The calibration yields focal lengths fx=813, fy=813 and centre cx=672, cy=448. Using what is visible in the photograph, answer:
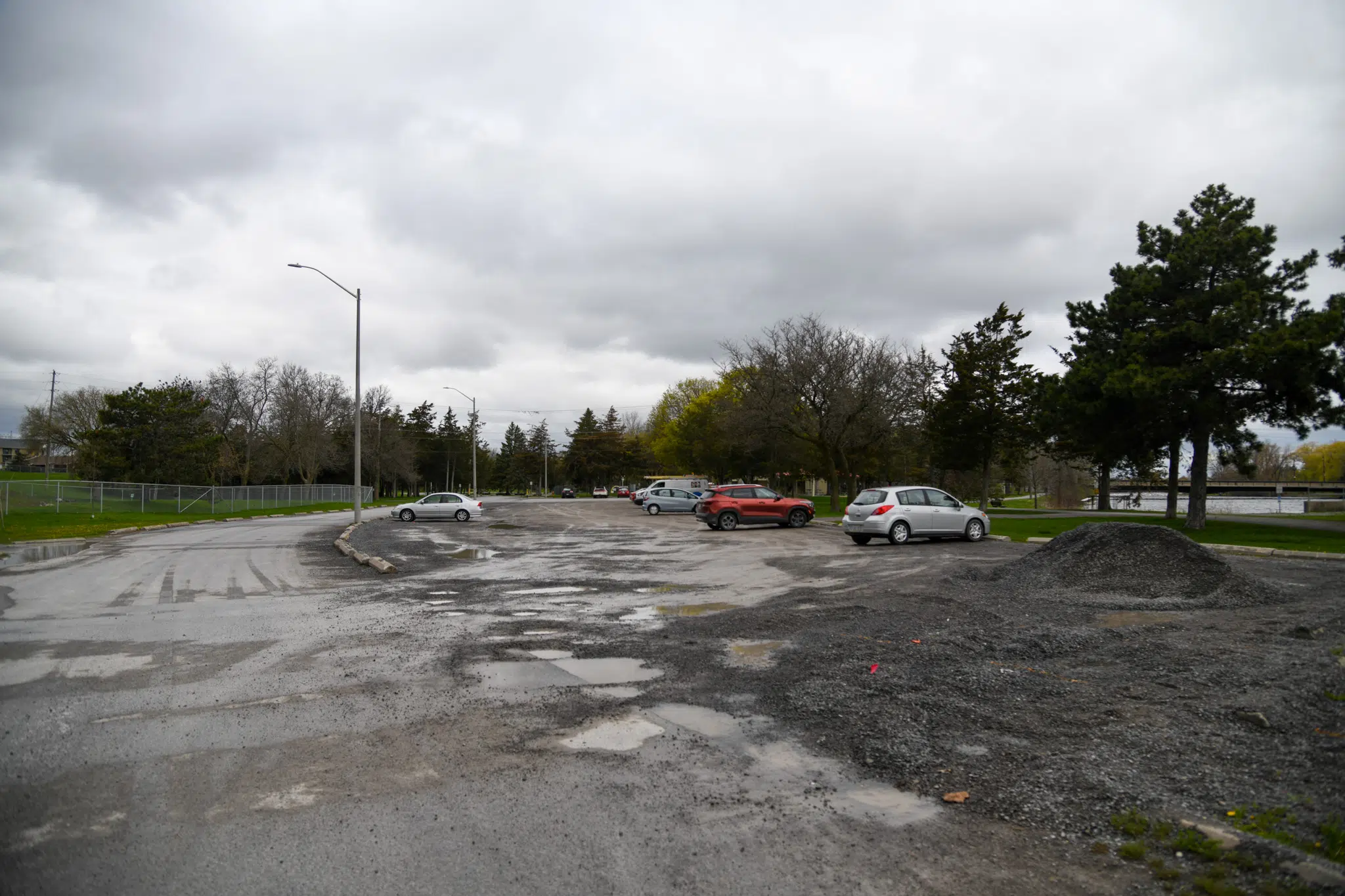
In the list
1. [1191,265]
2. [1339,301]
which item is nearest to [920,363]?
[1191,265]

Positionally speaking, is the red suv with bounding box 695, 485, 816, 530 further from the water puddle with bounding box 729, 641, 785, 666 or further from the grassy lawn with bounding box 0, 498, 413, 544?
the water puddle with bounding box 729, 641, 785, 666

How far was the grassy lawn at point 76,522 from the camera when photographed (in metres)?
A: 27.1

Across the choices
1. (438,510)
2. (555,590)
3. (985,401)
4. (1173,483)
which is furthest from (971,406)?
(555,590)

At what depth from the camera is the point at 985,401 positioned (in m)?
45.7

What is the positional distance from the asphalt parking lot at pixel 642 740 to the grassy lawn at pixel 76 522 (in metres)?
20.2

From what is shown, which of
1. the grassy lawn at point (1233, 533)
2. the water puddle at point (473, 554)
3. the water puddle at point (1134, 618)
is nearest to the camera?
the water puddle at point (1134, 618)

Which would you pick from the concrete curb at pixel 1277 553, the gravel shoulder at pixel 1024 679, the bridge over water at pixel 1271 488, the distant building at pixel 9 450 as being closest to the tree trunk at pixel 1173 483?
the concrete curb at pixel 1277 553

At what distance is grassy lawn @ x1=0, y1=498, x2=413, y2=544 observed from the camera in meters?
27.1

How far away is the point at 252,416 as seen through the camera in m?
75.4

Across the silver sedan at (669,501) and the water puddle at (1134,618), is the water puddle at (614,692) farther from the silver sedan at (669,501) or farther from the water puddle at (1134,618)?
the silver sedan at (669,501)

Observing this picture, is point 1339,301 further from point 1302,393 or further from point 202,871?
point 202,871

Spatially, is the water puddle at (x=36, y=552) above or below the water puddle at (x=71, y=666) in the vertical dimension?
A: below

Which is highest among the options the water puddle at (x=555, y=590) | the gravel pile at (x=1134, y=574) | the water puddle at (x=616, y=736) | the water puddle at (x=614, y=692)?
the gravel pile at (x=1134, y=574)

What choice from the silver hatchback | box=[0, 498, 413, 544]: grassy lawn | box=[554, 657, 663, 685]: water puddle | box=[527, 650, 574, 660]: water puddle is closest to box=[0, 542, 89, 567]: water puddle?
box=[0, 498, 413, 544]: grassy lawn
